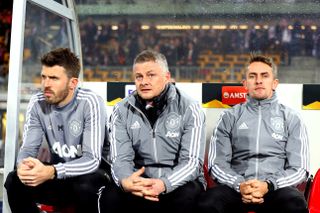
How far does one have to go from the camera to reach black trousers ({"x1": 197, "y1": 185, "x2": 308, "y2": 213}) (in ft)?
9.89

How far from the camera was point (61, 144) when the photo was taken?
11.5 feet

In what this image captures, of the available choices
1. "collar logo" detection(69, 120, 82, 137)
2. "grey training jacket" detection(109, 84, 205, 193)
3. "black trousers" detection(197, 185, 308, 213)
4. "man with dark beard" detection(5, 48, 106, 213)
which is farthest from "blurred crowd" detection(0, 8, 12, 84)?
"black trousers" detection(197, 185, 308, 213)

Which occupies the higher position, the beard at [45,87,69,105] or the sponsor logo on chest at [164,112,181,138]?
the beard at [45,87,69,105]

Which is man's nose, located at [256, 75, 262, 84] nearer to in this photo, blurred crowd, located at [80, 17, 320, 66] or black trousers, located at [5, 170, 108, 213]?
blurred crowd, located at [80, 17, 320, 66]

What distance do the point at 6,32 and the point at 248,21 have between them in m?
5.65

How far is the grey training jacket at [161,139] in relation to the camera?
3.31m

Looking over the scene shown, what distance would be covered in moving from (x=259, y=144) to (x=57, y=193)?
1.25 m

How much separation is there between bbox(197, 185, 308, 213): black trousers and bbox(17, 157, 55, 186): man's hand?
882 millimetres

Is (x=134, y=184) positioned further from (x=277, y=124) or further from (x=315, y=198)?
(x=315, y=198)

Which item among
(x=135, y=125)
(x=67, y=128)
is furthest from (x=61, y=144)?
(x=135, y=125)

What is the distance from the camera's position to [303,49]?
170 inches

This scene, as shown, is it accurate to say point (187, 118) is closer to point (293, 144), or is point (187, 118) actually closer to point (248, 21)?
point (293, 144)

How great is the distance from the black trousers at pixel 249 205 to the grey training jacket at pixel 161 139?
19cm

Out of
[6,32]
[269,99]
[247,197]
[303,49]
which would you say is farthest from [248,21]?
[6,32]
